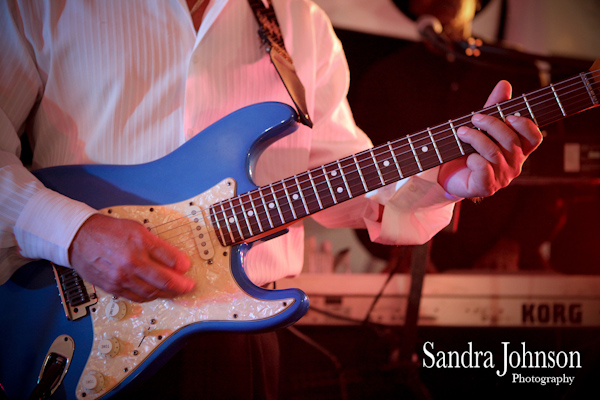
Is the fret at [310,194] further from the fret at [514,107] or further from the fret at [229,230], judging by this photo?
the fret at [514,107]

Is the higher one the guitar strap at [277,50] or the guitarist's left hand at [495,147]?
the guitar strap at [277,50]

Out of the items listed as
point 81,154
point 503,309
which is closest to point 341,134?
point 81,154

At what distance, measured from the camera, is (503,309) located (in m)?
1.50

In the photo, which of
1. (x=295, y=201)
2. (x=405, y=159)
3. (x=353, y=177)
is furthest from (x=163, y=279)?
(x=405, y=159)

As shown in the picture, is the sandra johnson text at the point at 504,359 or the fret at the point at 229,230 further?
the sandra johnson text at the point at 504,359

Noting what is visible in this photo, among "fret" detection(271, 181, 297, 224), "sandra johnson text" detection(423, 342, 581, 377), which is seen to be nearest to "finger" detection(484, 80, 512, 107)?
"fret" detection(271, 181, 297, 224)

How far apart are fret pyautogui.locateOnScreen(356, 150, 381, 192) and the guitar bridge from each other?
0.62 meters

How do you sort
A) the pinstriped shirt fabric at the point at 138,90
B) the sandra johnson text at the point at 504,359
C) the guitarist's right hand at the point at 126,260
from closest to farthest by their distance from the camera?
the guitarist's right hand at the point at 126,260 < the pinstriped shirt fabric at the point at 138,90 < the sandra johnson text at the point at 504,359

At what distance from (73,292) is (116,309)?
0.11 meters

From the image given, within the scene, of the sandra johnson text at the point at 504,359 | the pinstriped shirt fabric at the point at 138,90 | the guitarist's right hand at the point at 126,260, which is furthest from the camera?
the sandra johnson text at the point at 504,359

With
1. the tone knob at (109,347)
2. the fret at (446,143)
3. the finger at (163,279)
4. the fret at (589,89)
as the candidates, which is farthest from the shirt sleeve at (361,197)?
the tone knob at (109,347)

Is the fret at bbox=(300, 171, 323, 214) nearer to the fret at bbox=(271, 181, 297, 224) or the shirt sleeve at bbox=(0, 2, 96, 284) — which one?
the fret at bbox=(271, 181, 297, 224)

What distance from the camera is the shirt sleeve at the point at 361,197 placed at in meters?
0.95

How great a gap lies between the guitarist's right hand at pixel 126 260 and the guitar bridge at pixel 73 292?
0.22 feet
